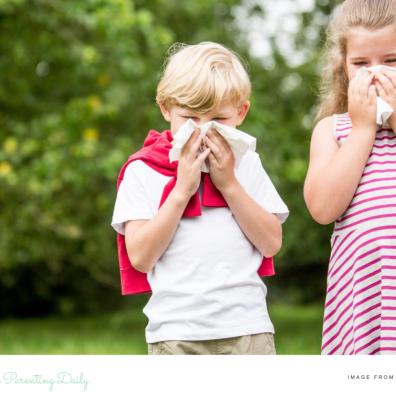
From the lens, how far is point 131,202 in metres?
2.58

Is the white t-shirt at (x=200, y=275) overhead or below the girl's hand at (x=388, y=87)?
below

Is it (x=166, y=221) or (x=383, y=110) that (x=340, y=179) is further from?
(x=166, y=221)

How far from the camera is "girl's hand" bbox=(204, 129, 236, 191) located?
2521mm

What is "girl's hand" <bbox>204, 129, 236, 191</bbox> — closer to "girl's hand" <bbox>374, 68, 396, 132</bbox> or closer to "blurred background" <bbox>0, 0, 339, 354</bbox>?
"girl's hand" <bbox>374, 68, 396, 132</bbox>

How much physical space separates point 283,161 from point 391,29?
647cm

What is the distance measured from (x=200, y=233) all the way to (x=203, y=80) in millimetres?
489

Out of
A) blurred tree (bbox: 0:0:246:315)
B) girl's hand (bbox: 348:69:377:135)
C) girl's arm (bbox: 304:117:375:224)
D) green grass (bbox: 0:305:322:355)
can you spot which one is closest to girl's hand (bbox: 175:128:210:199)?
girl's arm (bbox: 304:117:375:224)

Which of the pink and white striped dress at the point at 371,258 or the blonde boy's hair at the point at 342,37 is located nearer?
the pink and white striped dress at the point at 371,258

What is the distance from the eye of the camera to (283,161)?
30.0ft

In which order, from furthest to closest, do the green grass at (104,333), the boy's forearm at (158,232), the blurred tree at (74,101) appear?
1. the green grass at (104,333)
2. the blurred tree at (74,101)
3. the boy's forearm at (158,232)

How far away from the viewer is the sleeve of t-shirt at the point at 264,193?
263 cm

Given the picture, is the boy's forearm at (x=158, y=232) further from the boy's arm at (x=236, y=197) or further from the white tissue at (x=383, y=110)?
the white tissue at (x=383, y=110)
